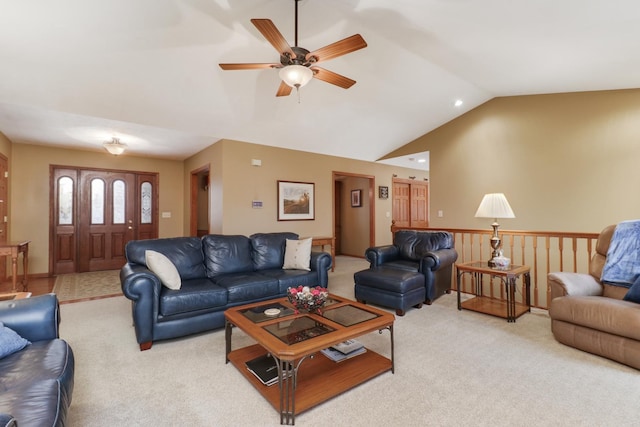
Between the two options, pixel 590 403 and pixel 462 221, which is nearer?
pixel 590 403

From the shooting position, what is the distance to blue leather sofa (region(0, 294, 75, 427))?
3.74 feet

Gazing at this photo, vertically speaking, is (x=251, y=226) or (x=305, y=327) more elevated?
(x=251, y=226)

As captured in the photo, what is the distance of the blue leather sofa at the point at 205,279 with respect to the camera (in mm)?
2635

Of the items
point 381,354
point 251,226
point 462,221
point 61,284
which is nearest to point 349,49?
point 381,354

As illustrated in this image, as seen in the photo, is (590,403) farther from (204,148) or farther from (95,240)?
(95,240)

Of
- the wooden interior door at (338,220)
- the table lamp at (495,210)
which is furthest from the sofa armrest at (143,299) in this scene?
the wooden interior door at (338,220)

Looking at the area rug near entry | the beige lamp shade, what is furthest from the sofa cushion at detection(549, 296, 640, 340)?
the area rug near entry

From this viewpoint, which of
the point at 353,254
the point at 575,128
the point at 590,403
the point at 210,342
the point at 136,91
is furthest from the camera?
the point at 353,254

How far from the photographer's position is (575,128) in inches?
171

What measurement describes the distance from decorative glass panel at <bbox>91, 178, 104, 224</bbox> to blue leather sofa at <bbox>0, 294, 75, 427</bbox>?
504 centimetres

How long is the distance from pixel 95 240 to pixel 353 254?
5.76m

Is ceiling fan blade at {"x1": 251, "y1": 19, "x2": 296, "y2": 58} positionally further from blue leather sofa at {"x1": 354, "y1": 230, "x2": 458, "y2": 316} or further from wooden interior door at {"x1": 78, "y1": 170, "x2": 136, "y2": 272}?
wooden interior door at {"x1": 78, "y1": 170, "x2": 136, "y2": 272}

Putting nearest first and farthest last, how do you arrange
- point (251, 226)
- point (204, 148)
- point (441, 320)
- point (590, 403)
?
1. point (590, 403)
2. point (441, 320)
3. point (251, 226)
4. point (204, 148)

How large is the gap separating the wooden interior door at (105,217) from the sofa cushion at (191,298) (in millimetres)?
4269
